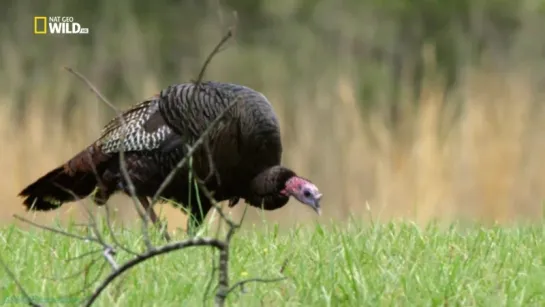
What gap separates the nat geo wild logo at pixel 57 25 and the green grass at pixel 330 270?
15.3 feet

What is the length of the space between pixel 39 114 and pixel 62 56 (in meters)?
1.68

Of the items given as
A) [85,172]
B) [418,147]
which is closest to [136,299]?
[85,172]

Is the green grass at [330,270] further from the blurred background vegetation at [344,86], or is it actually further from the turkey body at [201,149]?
the blurred background vegetation at [344,86]

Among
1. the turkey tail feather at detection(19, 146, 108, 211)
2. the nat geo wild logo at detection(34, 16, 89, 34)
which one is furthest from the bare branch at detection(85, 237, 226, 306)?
the nat geo wild logo at detection(34, 16, 89, 34)

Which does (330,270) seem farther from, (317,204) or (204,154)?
(317,204)

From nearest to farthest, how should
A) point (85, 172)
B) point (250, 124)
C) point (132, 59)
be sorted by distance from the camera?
1. point (250, 124)
2. point (85, 172)
3. point (132, 59)

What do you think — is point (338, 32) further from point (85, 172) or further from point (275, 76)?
point (85, 172)

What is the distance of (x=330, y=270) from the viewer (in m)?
3.04

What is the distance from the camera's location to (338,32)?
8.90 metres

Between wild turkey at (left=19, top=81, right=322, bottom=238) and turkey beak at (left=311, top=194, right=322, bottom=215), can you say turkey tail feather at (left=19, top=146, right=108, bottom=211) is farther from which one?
turkey beak at (left=311, top=194, right=322, bottom=215)

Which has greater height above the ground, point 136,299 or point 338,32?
point 338,32

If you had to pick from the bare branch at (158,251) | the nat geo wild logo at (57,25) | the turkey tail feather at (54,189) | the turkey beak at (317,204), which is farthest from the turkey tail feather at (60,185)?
the nat geo wild logo at (57,25)

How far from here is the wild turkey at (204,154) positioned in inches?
190

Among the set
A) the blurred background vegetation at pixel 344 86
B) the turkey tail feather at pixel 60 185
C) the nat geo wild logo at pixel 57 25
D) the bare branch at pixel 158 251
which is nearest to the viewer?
the bare branch at pixel 158 251
